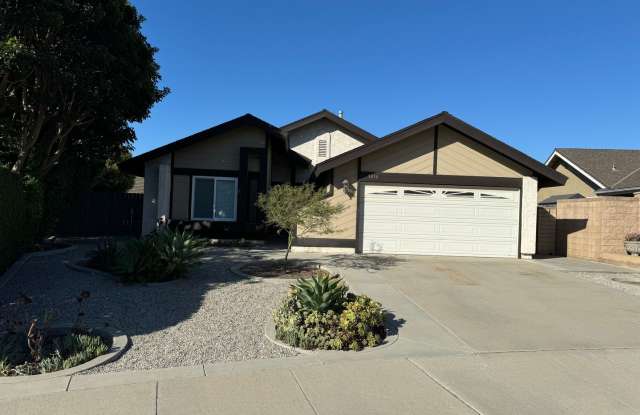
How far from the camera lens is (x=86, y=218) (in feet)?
59.7

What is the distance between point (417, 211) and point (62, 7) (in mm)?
11003

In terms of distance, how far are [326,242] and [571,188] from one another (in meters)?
19.2

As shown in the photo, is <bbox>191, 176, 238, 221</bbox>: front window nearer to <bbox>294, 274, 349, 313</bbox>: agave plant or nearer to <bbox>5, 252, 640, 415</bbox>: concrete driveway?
<bbox>5, 252, 640, 415</bbox>: concrete driveway

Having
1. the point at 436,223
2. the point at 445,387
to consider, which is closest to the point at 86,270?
the point at 445,387

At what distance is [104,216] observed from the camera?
728 inches

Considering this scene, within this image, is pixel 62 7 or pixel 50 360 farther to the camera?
pixel 62 7

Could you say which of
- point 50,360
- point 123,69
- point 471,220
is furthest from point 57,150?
point 471,220

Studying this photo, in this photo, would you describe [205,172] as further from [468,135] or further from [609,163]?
[609,163]

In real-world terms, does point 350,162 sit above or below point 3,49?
below

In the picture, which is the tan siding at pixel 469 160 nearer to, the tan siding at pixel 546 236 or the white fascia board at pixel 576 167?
the tan siding at pixel 546 236

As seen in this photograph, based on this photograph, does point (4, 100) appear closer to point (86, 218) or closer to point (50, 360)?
point (86, 218)

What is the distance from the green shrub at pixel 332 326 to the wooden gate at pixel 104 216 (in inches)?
594

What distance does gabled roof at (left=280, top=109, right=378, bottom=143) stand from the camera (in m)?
19.9

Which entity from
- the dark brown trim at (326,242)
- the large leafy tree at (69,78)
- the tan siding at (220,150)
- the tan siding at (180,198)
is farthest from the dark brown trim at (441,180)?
the large leafy tree at (69,78)
